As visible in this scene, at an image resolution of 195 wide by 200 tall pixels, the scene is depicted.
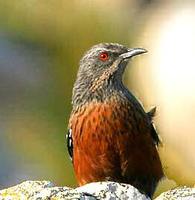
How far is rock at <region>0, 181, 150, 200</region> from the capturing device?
7.18 m

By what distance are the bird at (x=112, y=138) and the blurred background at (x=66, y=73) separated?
961 mm

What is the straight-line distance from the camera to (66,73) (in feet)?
41.7

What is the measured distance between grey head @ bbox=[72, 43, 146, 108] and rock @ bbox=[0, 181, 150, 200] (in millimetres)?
2844

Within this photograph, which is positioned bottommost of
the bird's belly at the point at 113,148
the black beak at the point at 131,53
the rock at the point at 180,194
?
the bird's belly at the point at 113,148

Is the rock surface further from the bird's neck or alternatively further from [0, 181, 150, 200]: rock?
the bird's neck

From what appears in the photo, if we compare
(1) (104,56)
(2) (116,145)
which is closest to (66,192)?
(2) (116,145)

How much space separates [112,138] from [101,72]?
0.97m

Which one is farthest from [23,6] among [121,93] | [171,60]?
[121,93]

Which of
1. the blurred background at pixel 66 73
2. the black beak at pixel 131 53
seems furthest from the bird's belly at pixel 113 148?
the blurred background at pixel 66 73

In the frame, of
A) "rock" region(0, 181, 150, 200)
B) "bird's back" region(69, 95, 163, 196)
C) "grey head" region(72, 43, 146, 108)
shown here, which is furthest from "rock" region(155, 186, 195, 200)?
"grey head" region(72, 43, 146, 108)

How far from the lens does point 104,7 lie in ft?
46.0

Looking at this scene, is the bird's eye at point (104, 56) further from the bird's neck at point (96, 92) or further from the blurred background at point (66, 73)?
the blurred background at point (66, 73)

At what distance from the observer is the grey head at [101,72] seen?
10367 millimetres

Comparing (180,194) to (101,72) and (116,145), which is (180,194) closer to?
(116,145)
